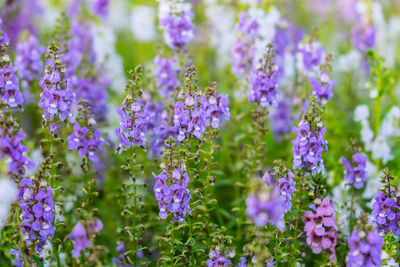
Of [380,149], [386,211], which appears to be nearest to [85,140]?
[386,211]

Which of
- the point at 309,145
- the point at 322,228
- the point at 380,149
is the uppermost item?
the point at 380,149

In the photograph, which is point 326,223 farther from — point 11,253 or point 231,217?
point 11,253

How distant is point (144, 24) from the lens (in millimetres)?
8555

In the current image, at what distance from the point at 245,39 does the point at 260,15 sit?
1.36 ft

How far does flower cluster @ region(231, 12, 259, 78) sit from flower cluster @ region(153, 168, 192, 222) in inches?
86.9

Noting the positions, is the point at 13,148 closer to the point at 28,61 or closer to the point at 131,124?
the point at 131,124

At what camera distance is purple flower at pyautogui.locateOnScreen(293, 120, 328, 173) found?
3.88 m

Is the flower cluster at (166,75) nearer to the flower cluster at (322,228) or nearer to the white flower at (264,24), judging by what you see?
the white flower at (264,24)

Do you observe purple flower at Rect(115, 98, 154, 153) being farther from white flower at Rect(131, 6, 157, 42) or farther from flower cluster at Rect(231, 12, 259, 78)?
white flower at Rect(131, 6, 157, 42)

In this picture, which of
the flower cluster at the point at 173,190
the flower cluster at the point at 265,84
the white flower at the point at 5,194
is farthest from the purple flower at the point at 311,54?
the white flower at the point at 5,194

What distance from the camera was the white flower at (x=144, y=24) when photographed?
27.9 feet

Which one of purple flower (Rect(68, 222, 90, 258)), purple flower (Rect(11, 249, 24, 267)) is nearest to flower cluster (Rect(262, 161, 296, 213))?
purple flower (Rect(68, 222, 90, 258))

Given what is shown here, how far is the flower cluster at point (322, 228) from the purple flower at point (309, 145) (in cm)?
40

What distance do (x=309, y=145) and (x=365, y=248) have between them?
1.01 meters
